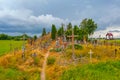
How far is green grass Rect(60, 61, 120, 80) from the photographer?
1469 inches

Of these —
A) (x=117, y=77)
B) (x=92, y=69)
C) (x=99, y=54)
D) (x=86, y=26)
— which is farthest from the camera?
(x=86, y=26)

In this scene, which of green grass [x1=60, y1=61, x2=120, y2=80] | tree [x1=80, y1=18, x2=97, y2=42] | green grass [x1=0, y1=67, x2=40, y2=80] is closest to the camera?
green grass [x1=60, y1=61, x2=120, y2=80]

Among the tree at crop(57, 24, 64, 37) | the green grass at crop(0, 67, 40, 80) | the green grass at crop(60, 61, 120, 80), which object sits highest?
the tree at crop(57, 24, 64, 37)

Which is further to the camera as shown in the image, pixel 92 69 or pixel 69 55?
pixel 69 55

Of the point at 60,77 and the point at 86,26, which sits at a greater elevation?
the point at 86,26

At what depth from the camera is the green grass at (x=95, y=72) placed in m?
37.3

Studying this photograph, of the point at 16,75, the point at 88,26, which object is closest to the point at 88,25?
the point at 88,26

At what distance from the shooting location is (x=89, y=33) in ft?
375

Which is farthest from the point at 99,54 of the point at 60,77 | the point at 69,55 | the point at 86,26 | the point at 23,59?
the point at 86,26

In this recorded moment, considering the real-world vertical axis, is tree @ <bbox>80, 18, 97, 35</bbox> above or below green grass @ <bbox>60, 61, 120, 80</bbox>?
above

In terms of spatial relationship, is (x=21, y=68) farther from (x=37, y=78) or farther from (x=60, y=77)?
(x=60, y=77)

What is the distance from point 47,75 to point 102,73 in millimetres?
9949

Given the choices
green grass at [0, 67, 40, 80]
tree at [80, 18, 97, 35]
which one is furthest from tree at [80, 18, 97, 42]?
green grass at [0, 67, 40, 80]

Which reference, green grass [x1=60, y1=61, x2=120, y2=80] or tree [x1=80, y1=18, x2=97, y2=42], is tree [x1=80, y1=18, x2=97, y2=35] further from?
green grass [x1=60, y1=61, x2=120, y2=80]
